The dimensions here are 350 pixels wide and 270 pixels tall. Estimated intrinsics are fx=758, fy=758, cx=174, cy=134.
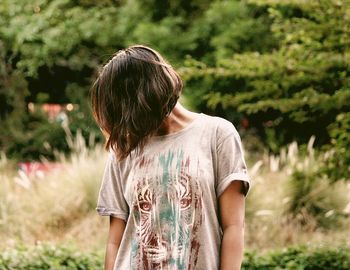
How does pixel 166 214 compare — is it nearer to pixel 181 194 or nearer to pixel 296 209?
pixel 181 194

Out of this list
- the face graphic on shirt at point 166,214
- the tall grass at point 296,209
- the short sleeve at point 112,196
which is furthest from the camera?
the tall grass at point 296,209

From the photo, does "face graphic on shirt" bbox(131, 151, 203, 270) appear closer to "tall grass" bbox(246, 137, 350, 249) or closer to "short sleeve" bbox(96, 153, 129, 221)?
"short sleeve" bbox(96, 153, 129, 221)

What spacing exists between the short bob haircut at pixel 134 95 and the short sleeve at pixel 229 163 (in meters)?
0.19

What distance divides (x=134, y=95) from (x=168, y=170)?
0.25m

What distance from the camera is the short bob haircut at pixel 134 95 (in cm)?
226

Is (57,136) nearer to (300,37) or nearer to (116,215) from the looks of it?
(300,37)

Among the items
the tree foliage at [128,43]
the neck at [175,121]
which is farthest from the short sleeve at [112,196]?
the tree foliage at [128,43]

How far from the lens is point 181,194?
7.31 ft

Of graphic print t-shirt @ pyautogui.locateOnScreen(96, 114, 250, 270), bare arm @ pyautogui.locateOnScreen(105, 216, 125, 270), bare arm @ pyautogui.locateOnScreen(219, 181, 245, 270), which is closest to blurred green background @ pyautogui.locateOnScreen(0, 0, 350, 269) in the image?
bare arm @ pyautogui.locateOnScreen(105, 216, 125, 270)

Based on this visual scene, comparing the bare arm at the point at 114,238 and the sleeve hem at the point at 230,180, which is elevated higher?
the sleeve hem at the point at 230,180

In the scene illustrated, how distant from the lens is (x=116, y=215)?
240 centimetres

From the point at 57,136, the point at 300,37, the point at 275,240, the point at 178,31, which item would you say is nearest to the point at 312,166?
the point at 275,240

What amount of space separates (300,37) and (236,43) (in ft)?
17.7

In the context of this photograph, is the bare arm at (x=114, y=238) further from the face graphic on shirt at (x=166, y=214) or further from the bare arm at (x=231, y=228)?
the bare arm at (x=231, y=228)
